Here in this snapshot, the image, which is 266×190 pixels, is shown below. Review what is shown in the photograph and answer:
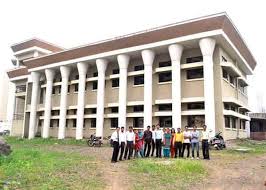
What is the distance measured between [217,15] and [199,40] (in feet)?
7.80

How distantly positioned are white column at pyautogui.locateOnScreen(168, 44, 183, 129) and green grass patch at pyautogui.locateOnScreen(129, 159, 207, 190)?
35.8ft

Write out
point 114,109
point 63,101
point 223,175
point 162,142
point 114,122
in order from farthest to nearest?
point 63,101
point 114,109
point 114,122
point 162,142
point 223,175

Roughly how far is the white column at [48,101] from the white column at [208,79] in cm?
1848

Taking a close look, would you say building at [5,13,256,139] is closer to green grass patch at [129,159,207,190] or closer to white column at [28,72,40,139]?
white column at [28,72,40,139]

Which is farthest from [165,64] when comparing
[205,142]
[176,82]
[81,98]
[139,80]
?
[205,142]

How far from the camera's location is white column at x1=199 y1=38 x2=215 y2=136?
21781 millimetres

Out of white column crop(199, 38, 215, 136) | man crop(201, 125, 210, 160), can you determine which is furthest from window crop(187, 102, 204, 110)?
man crop(201, 125, 210, 160)

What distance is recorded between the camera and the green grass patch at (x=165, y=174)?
9.16 meters

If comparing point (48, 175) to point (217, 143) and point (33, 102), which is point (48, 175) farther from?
point (33, 102)

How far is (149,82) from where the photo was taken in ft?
83.7

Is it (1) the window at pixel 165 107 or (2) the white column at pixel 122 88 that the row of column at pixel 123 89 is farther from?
(1) the window at pixel 165 107

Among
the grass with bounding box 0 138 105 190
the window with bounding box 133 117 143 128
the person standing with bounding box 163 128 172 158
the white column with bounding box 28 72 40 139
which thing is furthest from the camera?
the white column with bounding box 28 72 40 139

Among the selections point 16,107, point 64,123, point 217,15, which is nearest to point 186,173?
point 217,15

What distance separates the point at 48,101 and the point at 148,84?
13652 millimetres
